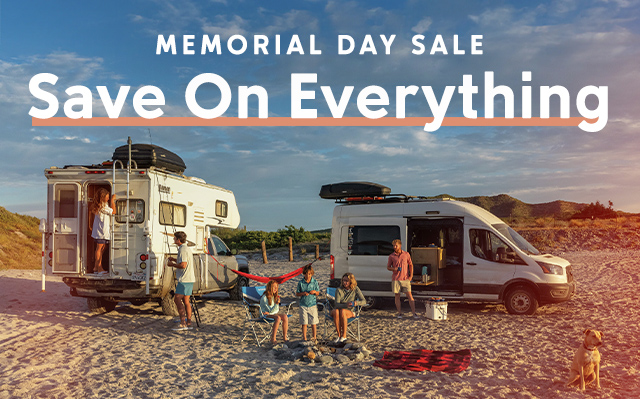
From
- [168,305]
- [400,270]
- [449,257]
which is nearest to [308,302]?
[400,270]

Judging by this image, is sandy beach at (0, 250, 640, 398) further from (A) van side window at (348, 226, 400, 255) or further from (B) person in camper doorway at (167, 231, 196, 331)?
(A) van side window at (348, 226, 400, 255)

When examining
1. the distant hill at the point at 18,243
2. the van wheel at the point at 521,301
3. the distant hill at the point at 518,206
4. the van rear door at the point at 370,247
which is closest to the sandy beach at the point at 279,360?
the van wheel at the point at 521,301

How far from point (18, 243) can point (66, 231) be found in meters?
20.3

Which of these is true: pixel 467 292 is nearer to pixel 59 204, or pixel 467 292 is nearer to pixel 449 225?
pixel 449 225

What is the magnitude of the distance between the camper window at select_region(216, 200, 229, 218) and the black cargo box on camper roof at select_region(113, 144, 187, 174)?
4.81 feet

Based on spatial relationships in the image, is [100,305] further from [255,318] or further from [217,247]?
[255,318]

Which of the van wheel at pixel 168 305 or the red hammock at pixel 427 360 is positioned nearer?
the red hammock at pixel 427 360

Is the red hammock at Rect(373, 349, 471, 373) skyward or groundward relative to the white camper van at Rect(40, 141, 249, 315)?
groundward

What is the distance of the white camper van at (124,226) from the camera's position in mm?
10953

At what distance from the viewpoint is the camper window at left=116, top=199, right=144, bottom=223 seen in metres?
11.0

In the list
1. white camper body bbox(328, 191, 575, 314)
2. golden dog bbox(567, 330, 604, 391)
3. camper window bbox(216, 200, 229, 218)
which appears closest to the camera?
golden dog bbox(567, 330, 604, 391)

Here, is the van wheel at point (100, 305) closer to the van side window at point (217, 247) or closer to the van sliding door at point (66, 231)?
the van sliding door at point (66, 231)

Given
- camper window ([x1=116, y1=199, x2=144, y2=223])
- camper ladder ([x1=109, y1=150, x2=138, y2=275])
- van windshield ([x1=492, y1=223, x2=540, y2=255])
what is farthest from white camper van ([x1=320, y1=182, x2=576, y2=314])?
camper ladder ([x1=109, y1=150, x2=138, y2=275])

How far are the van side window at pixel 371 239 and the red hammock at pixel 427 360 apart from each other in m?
4.06
